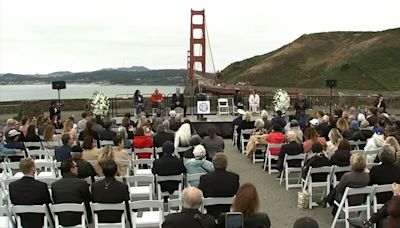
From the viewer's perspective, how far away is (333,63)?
83938mm

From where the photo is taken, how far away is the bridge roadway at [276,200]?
7219mm

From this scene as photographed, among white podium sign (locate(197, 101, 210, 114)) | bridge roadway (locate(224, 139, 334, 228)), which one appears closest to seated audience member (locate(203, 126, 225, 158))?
bridge roadway (locate(224, 139, 334, 228))

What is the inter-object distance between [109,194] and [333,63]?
82.1 metres

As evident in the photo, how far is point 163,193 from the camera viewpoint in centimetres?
732

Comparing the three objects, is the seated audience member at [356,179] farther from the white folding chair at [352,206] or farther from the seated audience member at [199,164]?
the seated audience member at [199,164]

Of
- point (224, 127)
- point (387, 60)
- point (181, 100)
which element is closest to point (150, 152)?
point (224, 127)

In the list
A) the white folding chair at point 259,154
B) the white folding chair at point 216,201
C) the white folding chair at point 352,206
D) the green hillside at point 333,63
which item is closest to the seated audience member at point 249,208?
the white folding chair at point 216,201

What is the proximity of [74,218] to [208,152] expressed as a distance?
4.14 metres

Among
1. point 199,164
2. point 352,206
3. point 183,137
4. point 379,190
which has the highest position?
point 183,137

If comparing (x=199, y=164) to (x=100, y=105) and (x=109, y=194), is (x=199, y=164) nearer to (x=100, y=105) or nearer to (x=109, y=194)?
(x=109, y=194)

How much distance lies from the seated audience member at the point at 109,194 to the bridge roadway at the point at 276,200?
7.66 ft

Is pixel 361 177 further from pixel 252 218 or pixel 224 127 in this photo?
pixel 224 127

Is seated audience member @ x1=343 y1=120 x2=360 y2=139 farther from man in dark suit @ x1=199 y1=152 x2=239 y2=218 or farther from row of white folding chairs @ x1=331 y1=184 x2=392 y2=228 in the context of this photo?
man in dark suit @ x1=199 y1=152 x2=239 y2=218

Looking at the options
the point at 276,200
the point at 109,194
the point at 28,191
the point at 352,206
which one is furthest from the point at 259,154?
the point at 28,191
